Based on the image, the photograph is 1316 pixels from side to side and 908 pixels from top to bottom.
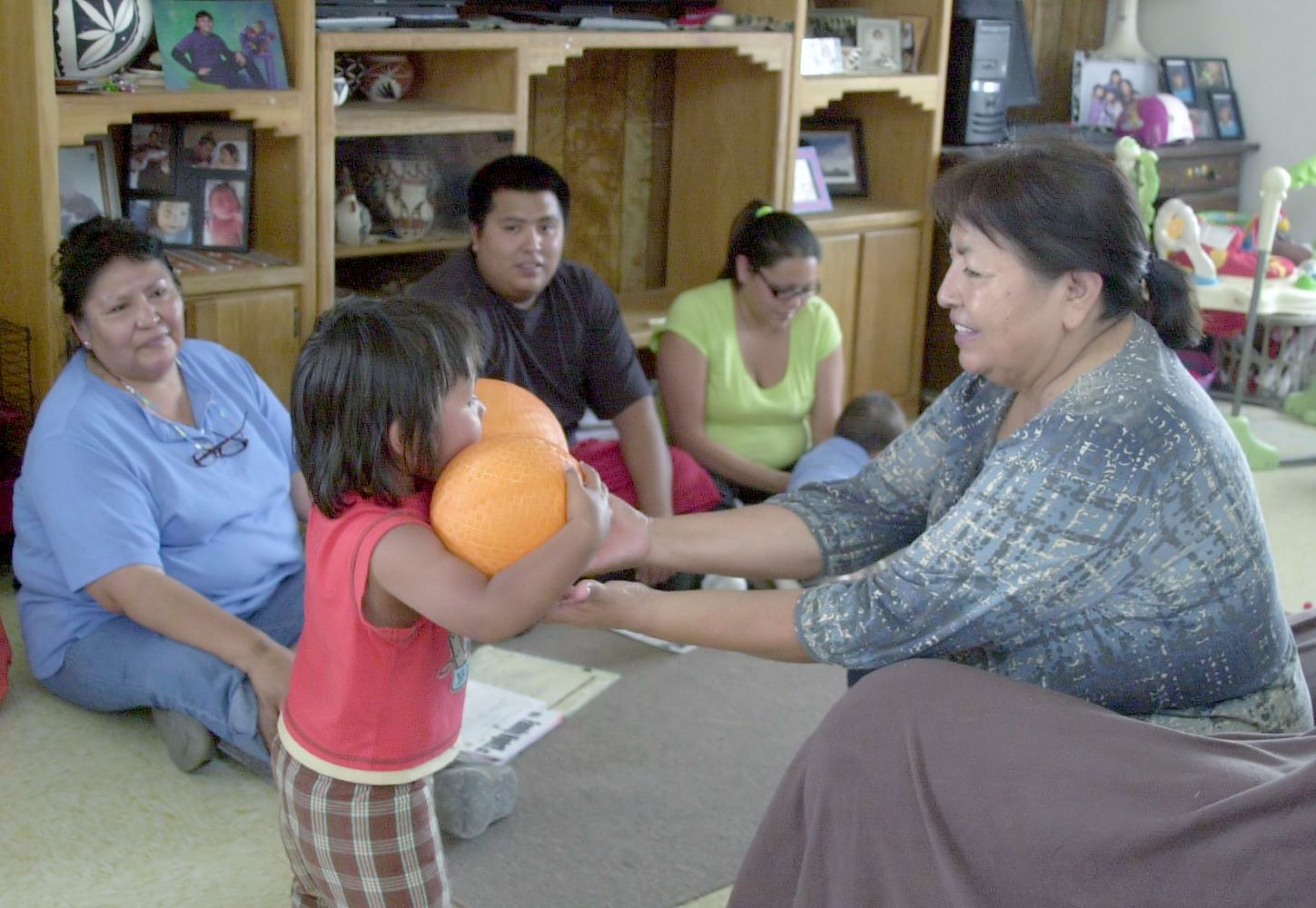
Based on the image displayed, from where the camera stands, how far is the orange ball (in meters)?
1.67

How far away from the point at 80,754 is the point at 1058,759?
5.67 ft

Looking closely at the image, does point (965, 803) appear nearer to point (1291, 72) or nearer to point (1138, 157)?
point (1138, 157)

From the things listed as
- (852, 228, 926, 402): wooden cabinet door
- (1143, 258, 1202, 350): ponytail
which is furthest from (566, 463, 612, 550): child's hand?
(852, 228, 926, 402): wooden cabinet door

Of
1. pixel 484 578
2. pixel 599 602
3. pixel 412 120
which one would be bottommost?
pixel 599 602

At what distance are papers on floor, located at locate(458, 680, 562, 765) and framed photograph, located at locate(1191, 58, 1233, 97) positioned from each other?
3880 millimetres

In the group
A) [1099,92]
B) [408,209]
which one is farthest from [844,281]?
[408,209]

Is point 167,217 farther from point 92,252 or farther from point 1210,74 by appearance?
point 1210,74

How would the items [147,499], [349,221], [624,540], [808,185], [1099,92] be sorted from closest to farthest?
[624,540], [147,499], [349,221], [808,185], [1099,92]

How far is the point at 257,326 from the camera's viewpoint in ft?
10.9

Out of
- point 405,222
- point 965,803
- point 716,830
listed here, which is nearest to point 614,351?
point 405,222

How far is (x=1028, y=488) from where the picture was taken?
164 centimetres

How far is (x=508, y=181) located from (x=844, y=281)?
68.3 inches

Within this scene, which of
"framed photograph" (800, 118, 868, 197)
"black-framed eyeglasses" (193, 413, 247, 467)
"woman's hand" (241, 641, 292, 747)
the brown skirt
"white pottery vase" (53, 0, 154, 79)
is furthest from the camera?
"framed photograph" (800, 118, 868, 197)

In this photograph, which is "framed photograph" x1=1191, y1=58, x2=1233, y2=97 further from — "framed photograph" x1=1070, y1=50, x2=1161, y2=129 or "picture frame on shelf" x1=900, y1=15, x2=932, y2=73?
"picture frame on shelf" x1=900, y1=15, x2=932, y2=73
